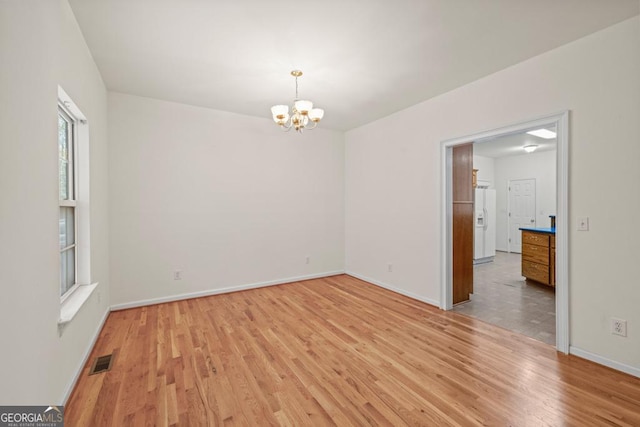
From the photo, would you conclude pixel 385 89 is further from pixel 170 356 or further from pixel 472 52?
pixel 170 356

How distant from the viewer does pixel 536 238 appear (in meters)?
4.75

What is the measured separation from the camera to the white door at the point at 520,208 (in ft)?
25.6

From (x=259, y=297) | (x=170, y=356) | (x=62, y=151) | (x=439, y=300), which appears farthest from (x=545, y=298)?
(x=62, y=151)

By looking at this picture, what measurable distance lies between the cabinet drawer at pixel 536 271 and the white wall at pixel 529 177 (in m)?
3.52

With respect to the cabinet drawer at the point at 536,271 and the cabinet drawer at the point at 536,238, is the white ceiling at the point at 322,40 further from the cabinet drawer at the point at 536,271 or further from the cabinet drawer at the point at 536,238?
the cabinet drawer at the point at 536,271

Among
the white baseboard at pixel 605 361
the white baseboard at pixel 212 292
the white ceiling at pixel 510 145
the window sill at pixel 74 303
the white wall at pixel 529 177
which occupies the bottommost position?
the white baseboard at pixel 605 361

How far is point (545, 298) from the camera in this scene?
4.09 m

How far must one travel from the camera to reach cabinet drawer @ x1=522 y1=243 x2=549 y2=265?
456 cm

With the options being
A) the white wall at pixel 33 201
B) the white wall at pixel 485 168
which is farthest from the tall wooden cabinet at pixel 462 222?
the white wall at pixel 485 168

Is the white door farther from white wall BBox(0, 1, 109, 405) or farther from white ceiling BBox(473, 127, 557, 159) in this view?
white wall BBox(0, 1, 109, 405)

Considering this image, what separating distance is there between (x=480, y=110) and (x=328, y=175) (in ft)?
9.26

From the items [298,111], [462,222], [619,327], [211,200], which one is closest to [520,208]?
[462,222]

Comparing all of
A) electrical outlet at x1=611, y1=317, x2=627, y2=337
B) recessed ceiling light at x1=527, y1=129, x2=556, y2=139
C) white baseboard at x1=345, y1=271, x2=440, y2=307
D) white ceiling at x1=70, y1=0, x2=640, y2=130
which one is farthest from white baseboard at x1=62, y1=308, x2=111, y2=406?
recessed ceiling light at x1=527, y1=129, x2=556, y2=139

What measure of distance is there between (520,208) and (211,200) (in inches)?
334
